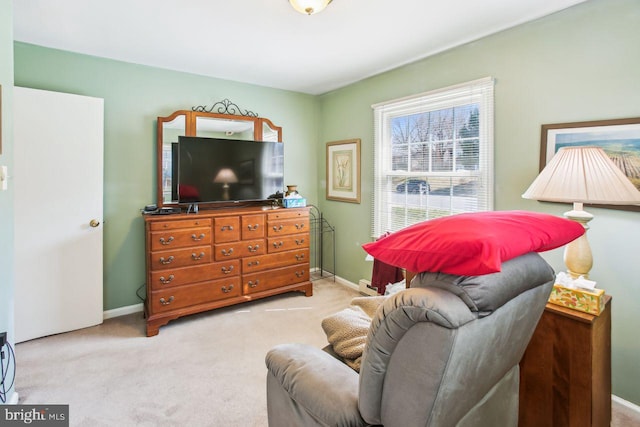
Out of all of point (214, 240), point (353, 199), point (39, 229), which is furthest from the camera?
point (353, 199)

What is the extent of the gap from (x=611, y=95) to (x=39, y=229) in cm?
429

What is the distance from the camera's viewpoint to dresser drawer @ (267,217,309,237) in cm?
354

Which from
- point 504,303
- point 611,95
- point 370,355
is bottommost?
point 370,355

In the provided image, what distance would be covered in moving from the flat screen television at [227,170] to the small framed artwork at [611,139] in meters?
A: 2.65

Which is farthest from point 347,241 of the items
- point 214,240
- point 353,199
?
point 214,240

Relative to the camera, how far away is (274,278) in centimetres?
360

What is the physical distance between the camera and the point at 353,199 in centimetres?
399

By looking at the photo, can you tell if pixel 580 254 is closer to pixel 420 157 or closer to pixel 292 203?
pixel 420 157

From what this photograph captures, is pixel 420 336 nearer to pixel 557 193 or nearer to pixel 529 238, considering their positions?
Answer: pixel 529 238

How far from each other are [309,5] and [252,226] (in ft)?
6.75

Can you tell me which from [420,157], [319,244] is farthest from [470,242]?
[319,244]

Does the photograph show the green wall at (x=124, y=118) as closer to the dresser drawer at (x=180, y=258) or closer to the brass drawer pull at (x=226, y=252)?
the dresser drawer at (x=180, y=258)

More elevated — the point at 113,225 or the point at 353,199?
the point at 353,199

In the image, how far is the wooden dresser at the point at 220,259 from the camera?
291 centimetres
